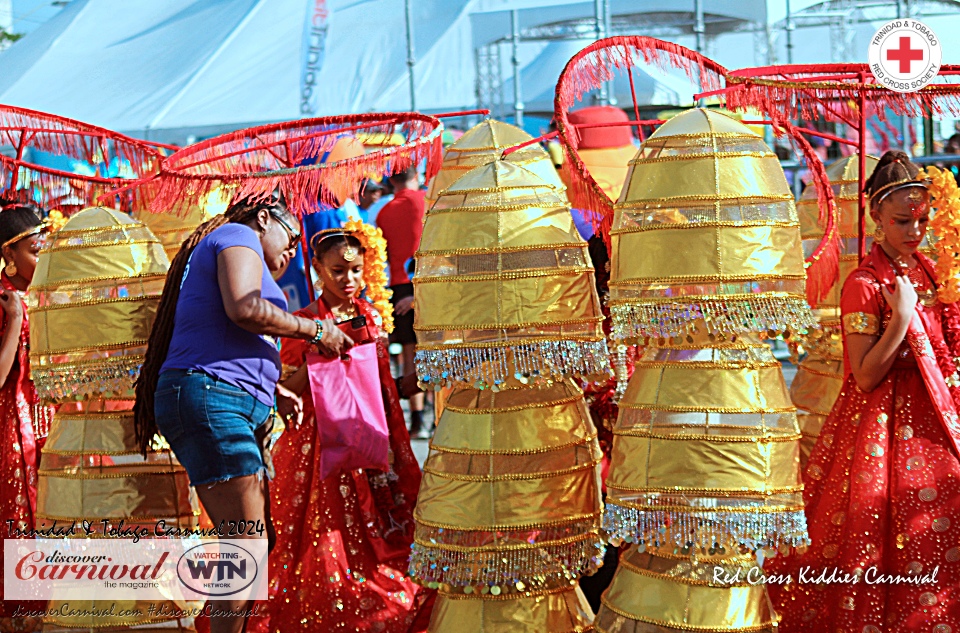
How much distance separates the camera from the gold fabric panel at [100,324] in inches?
143

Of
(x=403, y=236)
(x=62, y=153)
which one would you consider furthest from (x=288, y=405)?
(x=403, y=236)

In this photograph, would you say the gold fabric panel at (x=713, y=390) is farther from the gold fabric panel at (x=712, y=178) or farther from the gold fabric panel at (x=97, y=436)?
the gold fabric panel at (x=97, y=436)

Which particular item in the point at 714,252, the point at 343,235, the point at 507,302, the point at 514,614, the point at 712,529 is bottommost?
the point at 514,614

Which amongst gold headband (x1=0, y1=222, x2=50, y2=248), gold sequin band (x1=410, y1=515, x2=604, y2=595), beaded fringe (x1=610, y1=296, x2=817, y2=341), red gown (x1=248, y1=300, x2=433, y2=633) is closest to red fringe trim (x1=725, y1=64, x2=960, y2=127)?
beaded fringe (x1=610, y1=296, x2=817, y2=341)

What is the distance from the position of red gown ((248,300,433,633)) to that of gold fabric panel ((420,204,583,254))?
117 centimetres

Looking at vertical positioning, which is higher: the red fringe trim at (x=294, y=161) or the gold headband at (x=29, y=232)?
the red fringe trim at (x=294, y=161)

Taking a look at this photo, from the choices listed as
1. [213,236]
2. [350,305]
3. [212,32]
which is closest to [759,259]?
[213,236]

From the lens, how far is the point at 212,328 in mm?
3275

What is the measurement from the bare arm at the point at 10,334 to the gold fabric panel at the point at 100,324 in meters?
0.74

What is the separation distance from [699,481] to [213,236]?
154 cm

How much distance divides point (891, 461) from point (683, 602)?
89 cm

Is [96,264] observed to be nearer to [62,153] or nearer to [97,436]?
[97,436]

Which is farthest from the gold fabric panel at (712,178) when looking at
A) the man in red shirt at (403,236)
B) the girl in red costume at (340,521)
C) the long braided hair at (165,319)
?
the man in red shirt at (403,236)

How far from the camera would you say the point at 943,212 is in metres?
3.54
